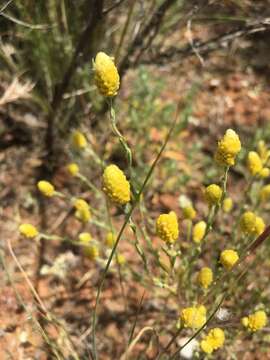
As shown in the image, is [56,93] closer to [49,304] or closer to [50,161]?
[50,161]

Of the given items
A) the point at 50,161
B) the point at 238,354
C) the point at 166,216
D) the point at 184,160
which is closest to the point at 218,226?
the point at 184,160

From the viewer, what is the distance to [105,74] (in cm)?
101

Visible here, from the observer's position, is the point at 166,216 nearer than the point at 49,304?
Yes

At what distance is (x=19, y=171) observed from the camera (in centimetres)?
192

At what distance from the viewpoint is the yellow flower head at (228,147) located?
1.09m

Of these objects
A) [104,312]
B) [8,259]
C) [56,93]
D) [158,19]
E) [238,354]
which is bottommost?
[238,354]

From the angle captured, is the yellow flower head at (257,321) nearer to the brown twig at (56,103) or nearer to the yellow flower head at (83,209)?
the yellow flower head at (83,209)

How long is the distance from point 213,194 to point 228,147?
12cm

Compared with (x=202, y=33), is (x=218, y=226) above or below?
below

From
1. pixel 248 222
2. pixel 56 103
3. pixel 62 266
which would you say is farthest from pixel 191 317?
pixel 56 103

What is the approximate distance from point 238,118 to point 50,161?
0.77 meters

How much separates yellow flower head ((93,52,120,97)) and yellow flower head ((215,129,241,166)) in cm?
23

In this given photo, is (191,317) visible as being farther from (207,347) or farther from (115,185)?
(115,185)

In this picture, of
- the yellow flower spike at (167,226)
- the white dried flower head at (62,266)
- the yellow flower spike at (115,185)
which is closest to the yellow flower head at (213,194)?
the yellow flower spike at (167,226)
